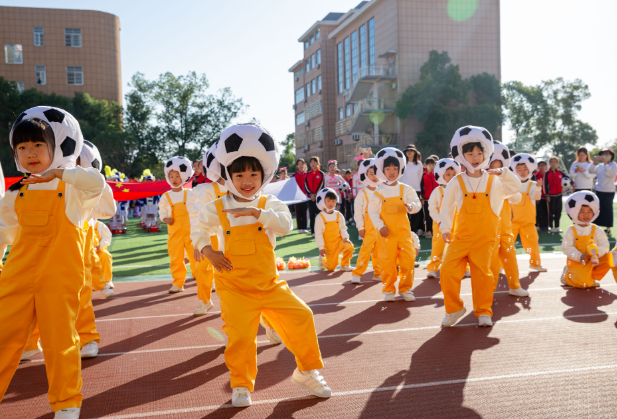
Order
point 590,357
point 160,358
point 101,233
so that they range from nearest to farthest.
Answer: point 590,357, point 160,358, point 101,233

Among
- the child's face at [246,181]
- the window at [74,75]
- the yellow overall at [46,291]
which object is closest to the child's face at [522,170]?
the child's face at [246,181]

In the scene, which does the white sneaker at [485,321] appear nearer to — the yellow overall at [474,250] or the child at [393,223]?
the yellow overall at [474,250]

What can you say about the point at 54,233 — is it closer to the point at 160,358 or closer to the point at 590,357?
the point at 160,358

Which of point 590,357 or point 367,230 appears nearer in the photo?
point 590,357

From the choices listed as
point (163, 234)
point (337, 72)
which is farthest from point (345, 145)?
point (163, 234)

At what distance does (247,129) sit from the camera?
378 centimetres

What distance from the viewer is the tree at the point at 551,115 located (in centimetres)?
4922

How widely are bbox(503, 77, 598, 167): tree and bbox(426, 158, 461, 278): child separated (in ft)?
143

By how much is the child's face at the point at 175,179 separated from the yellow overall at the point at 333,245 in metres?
3.25

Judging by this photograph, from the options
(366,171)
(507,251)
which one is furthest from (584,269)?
(366,171)

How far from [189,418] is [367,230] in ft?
18.6

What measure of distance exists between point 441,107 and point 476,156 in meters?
33.6

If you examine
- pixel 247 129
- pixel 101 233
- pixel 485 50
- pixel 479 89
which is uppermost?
pixel 485 50

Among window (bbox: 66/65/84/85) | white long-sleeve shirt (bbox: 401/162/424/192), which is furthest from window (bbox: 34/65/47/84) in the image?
white long-sleeve shirt (bbox: 401/162/424/192)
